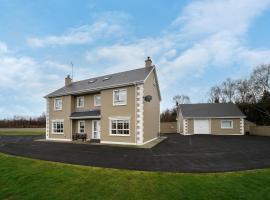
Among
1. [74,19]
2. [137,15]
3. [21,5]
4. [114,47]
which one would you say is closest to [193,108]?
[114,47]

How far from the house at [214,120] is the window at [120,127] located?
15.1 m

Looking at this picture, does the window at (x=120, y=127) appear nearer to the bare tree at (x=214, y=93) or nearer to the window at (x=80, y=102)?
the window at (x=80, y=102)

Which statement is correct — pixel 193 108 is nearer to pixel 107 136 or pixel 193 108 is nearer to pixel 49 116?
pixel 107 136

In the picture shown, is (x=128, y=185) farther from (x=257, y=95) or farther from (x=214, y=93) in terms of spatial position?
(x=214, y=93)

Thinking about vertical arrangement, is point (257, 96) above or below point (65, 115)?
above

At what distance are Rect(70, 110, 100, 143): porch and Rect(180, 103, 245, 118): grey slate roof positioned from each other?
15325mm

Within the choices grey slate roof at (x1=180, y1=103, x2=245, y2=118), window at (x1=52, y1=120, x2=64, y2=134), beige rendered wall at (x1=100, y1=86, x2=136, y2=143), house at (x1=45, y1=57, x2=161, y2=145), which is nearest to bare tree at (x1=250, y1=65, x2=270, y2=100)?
grey slate roof at (x1=180, y1=103, x2=245, y2=118)

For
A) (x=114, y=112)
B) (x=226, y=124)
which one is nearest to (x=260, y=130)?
(x=226, y=124)

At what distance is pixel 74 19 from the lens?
1814 centimetres

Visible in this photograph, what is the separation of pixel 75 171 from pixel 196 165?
5757 millimetres

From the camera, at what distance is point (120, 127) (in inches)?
743

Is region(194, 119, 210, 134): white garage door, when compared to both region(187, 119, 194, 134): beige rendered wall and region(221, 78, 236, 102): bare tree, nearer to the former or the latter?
region(187, 119, 194, 134): beige rendered wall

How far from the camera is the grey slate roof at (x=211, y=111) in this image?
3022 centimetres

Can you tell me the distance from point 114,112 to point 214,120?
17.9 meters
